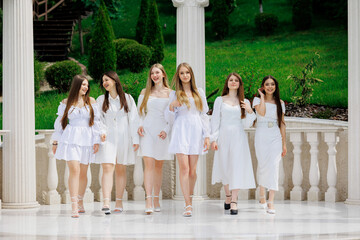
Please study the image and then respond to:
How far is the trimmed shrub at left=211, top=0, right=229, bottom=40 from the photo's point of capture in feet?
53.1

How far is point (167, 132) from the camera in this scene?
20.6 feet

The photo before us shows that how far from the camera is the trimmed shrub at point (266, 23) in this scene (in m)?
16.1

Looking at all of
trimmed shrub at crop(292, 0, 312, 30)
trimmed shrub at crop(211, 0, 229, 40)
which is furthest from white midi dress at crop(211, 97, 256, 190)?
trimmed shrub at crop(292, 0, 312, 30)

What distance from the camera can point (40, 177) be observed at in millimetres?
7332

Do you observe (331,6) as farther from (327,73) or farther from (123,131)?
(123,131)

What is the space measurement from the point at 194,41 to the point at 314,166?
7.55 ft

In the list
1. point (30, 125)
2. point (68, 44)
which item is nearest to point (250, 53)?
point (68, 44)

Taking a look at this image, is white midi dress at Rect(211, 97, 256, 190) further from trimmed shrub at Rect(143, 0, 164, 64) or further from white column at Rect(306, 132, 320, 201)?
trimmed shrub at Rect(143, 0, 164, 64)

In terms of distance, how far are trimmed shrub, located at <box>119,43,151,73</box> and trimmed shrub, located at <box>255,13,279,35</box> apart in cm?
378

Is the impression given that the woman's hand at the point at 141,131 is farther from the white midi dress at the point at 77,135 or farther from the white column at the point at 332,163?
the white column at the point at 332,163

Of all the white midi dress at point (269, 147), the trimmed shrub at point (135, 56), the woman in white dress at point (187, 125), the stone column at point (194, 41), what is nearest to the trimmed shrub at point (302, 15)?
the trimmed shrub at point (135, 56)

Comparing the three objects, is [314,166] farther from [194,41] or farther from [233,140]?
[194,41]

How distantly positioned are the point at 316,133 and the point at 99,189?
3067mm

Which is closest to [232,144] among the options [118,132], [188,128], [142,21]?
[188,128]
